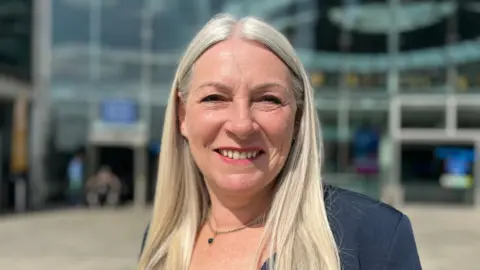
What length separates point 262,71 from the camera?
150 centimetres

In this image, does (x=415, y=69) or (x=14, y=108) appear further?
(x=415, y=69)

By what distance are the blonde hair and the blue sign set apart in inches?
638

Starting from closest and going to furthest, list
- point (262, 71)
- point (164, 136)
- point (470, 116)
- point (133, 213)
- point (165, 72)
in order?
point (262, 71)
point (164, 136)
point (133, 213)
point (470, 116)
point (165, 72)

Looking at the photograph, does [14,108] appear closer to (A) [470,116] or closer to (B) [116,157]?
(B) [116,157]

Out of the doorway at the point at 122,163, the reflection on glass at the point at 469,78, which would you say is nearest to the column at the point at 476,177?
the reflection on glass at the point at 469,78

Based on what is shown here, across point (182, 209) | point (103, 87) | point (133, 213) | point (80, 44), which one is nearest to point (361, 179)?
point (133, 213)

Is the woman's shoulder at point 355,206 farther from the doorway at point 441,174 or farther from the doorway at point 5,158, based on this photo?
the doorway at point 441,174

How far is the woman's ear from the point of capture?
1.74 metres

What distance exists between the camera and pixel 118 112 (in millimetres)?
17812

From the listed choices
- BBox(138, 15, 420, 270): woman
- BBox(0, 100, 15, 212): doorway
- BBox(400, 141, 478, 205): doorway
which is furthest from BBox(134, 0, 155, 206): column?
BBox(138, 15, 420, 270): woman

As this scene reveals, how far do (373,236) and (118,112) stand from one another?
1688cm

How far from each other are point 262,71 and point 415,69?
16795mm

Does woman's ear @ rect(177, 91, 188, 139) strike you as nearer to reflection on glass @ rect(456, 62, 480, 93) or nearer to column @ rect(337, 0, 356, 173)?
column @ rect(337, 0, 356, 173)

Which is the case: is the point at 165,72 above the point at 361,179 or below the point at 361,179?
above
